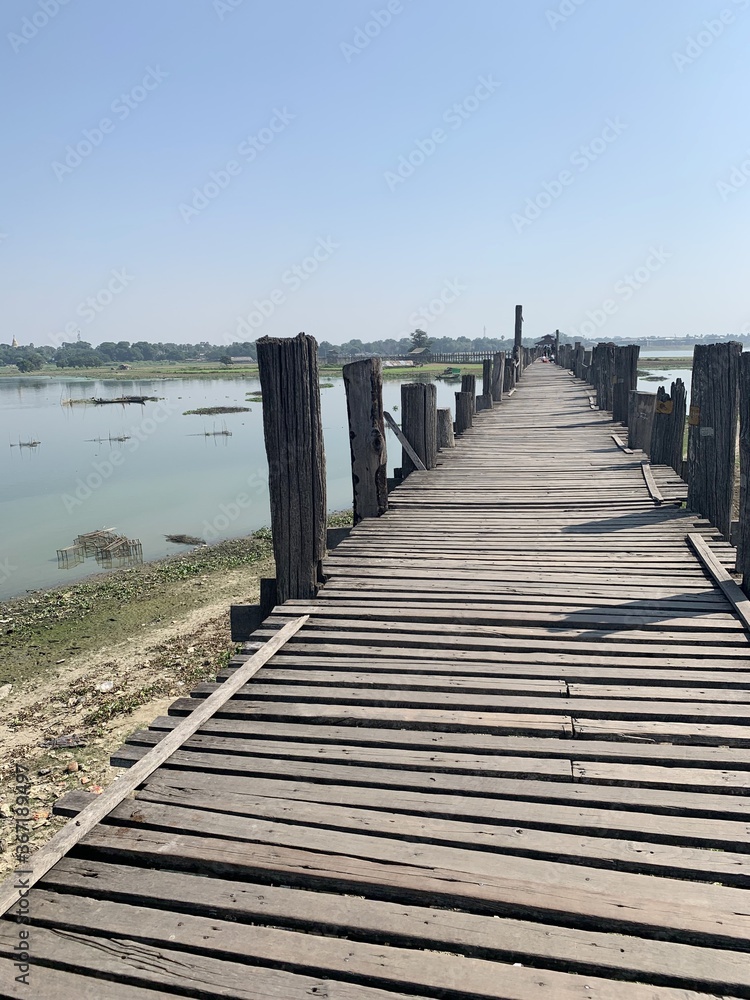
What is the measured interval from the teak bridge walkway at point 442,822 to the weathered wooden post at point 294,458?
43 cm

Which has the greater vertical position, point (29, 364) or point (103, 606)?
point (29, 364)

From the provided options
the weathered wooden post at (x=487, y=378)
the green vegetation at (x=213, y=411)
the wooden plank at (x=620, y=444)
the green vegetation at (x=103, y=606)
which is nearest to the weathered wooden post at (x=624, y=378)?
the wooden plank at (x=620, y=444)

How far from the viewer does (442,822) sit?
2.55 meters

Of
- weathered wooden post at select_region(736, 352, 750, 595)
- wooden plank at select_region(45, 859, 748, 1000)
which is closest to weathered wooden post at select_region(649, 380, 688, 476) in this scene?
weathered wooden post at select_region(736, 352, 750, 595)

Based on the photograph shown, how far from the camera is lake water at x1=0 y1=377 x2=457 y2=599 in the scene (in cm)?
1691

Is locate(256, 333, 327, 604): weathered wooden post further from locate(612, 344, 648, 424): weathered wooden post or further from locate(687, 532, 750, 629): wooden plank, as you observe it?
locate(612, 344, 648, 424): weathered wooden post

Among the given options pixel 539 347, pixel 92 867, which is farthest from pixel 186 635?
pixel 539 347

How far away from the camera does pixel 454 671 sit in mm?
3730

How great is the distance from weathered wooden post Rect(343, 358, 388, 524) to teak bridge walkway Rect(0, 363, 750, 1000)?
2556 mm

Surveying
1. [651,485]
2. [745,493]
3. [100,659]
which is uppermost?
[745,493]

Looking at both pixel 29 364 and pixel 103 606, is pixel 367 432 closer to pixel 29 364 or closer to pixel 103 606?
pixel 103 606

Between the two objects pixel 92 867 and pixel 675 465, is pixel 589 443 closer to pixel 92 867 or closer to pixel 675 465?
pixel 675 465

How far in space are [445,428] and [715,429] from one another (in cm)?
551

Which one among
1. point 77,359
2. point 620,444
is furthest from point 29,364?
point 620,444
